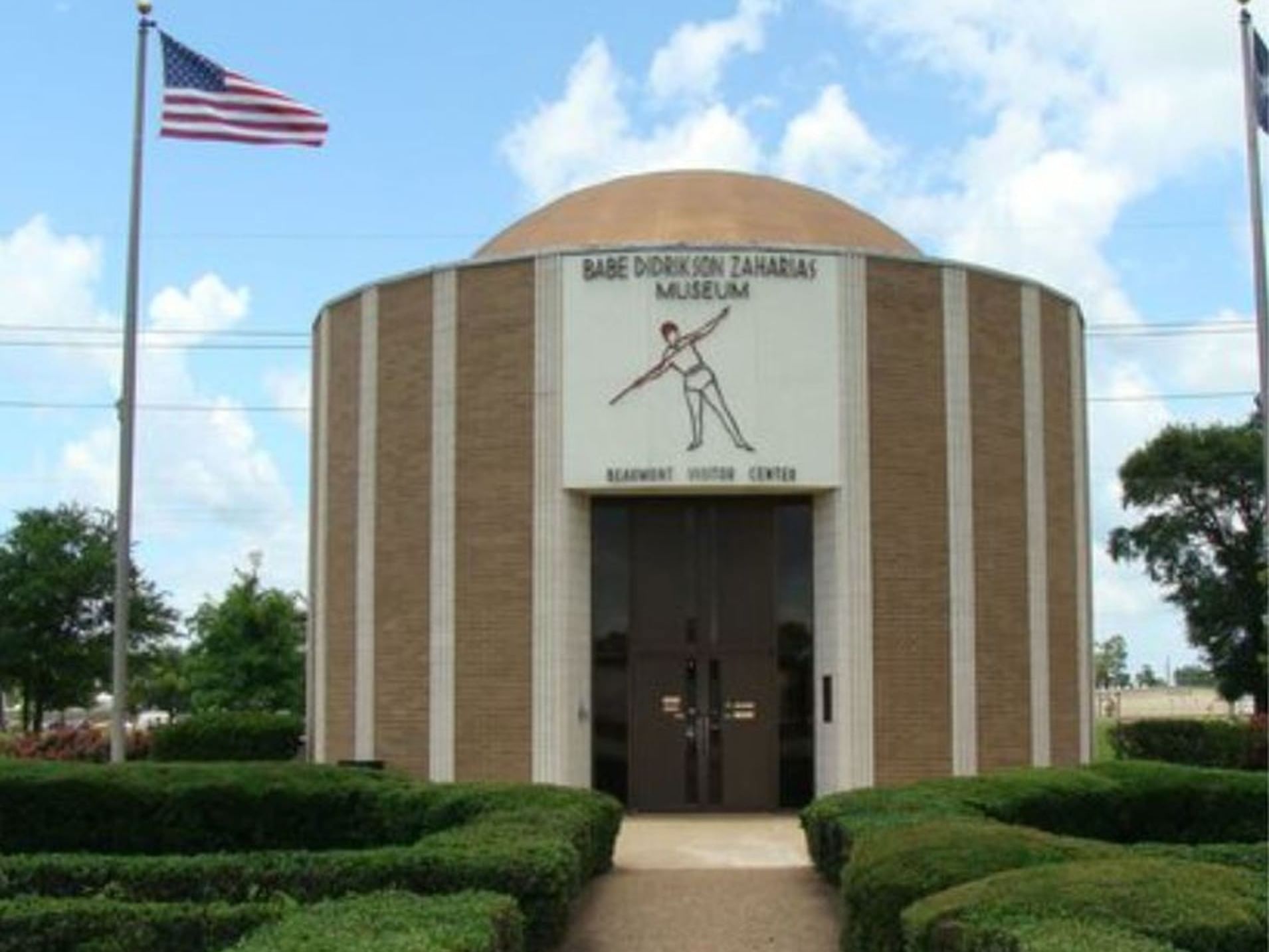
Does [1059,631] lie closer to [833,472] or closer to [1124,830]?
[833,472]

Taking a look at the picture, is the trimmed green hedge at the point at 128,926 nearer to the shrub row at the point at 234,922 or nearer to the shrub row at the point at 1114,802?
the shrub row at the point at 234,922

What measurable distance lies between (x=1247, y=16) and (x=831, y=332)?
9.48m

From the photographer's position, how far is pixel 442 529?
22.0 metres

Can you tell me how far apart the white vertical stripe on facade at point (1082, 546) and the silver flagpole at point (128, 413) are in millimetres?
12493

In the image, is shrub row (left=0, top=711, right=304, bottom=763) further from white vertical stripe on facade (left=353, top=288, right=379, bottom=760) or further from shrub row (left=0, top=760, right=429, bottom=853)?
shrub row (left=0, top=760, right=429, bottom=853)

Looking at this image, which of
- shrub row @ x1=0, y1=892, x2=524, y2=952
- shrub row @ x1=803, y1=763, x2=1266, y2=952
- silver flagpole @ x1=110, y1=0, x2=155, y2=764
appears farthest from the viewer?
silver flagpole @ x1=110, y1=0, x2=155, y2=764

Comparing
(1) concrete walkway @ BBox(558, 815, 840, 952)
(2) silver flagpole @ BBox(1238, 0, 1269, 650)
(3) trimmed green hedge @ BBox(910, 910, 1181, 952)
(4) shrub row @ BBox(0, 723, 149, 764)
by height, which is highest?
(2) silver flagpole @ BBox(1238, 0, 1269, 650)

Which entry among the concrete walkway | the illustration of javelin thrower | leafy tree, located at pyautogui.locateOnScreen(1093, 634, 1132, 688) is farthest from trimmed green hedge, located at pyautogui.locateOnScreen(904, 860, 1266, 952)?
leafy tree, located at pyautogui.locateOnScreen(1093, 634, 1132, 688)

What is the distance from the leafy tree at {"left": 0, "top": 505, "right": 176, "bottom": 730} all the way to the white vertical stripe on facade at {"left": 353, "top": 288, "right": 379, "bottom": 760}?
83.5 ft

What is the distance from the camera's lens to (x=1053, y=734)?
22.7 metres

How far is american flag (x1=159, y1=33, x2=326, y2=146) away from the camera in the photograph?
20547mm

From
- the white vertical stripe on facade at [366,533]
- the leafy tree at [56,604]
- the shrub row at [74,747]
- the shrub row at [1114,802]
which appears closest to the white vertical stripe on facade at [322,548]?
the white vertical stripe on facade at [366,533]

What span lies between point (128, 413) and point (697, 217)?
8561 mm

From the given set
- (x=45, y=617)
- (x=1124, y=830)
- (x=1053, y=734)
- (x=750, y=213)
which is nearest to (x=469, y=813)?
(x=1124, y=830)
